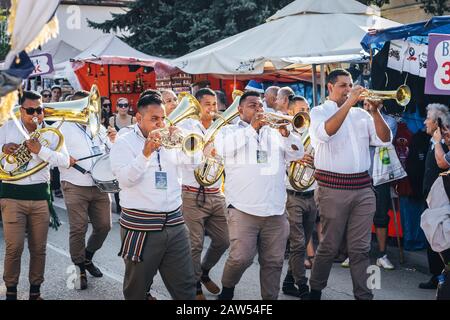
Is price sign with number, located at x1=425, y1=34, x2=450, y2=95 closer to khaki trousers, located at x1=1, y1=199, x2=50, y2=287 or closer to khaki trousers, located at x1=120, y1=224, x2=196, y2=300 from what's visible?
khaki trousers, located at x1=120, y1=224, x2=196, y2=300

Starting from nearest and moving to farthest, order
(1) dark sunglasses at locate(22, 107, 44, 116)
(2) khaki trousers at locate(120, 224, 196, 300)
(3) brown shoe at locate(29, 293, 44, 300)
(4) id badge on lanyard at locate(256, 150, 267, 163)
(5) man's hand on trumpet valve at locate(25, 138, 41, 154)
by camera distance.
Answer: (2) khaki trousers at locate(120, 224, 196, 300), (4) id badge on lanyard at locate(256, 150, 267, 163), (5) man's hand on trumpet valve at locate(25, 138, 41, 154), (3) brown shoe at locate(29, 293, 44, 300), (1) dark sunglasses at locate(22, 107, 44, 116)

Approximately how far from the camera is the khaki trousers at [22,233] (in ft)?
23.1

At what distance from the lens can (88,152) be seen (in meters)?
8.14

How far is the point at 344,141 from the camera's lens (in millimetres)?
6668

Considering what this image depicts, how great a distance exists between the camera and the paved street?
754 cm

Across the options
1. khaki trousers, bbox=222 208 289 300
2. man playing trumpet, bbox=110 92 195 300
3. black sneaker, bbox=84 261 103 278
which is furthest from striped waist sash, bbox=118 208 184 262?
black sneaker, bbox=84 261 103 278

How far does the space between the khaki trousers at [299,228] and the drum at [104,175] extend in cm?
183

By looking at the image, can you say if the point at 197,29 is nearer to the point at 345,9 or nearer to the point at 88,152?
the point at 345,9

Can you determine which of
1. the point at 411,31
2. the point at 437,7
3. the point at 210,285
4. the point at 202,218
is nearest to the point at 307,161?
the point at 202,218

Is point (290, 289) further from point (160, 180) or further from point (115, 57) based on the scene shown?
point (115, 57)

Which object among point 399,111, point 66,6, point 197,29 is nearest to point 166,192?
point 399,111

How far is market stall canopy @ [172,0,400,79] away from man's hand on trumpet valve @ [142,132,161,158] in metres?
4.74

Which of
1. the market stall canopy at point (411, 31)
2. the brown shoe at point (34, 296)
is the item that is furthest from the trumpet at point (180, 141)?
the market stall canopy at point (411, 31)

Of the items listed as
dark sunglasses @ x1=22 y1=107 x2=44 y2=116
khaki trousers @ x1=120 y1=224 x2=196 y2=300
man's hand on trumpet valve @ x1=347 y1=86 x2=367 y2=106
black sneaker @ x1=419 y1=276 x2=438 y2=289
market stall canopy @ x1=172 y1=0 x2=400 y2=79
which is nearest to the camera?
khaki trousers @ x1=120 y1=224 x2=196 y2=300
